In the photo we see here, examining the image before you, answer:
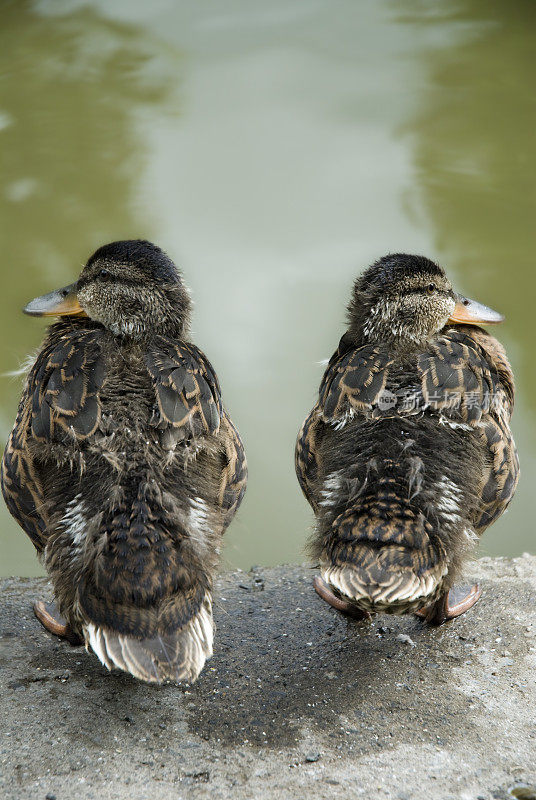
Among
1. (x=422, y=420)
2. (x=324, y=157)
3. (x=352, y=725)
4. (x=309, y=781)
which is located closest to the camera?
(x=309, y=781)

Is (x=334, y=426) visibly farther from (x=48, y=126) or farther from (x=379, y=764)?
(x=48, y=126)

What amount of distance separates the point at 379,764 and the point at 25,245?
15.5 ft

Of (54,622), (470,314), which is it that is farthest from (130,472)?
(470,314)

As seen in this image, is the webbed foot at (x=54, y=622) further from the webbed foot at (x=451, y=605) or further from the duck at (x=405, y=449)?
the webbed foot at (x=451, y=605)

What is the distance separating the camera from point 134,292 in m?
3.86

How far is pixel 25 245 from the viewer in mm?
6473

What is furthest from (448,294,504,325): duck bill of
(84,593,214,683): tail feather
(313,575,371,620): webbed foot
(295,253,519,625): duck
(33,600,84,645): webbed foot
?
(33,600,84,645): webbed foot

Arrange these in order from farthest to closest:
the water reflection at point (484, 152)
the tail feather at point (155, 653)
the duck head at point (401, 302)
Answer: the water reflection at point (484, 152), the duck head at point (401, 302), the tail feather at point (155, 653)

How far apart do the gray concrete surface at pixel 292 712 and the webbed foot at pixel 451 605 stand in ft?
0.17

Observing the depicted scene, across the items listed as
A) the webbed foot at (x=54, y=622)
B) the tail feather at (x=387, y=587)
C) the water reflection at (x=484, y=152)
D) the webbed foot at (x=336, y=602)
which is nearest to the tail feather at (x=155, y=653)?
the tail feather at (x=387, y=587)

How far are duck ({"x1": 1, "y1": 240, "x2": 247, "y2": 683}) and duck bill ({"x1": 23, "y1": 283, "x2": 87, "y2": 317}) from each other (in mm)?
140

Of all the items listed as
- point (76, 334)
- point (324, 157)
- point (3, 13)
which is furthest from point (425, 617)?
point (3, 13)

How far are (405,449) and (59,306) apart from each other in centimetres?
182

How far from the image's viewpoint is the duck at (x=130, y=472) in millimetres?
3008
